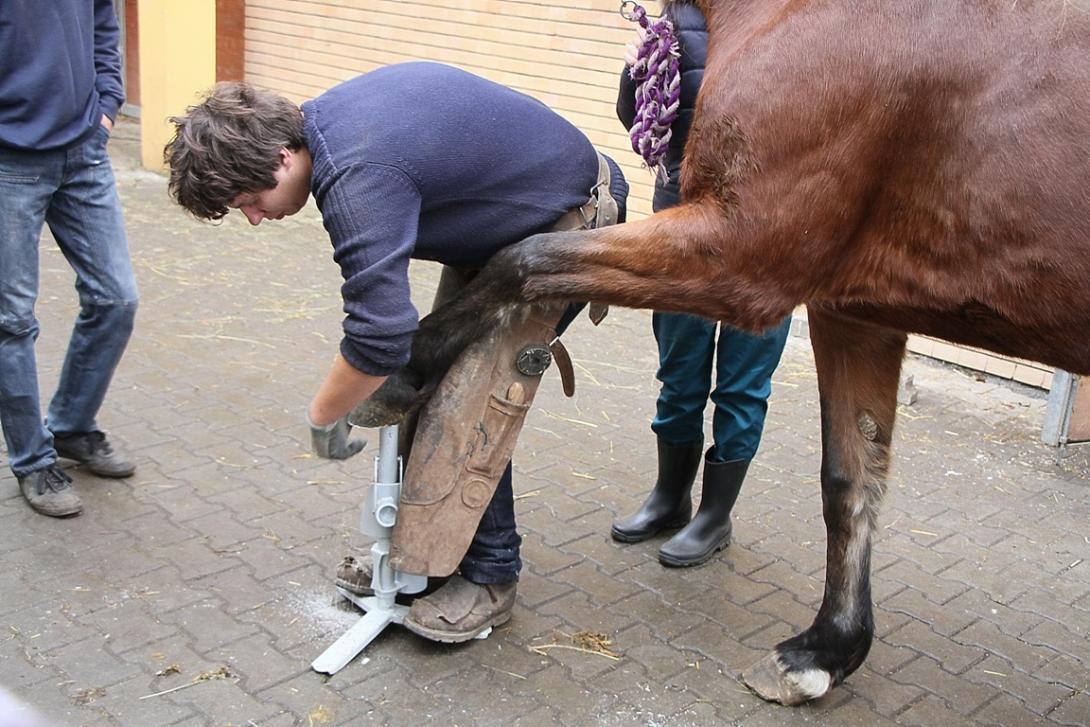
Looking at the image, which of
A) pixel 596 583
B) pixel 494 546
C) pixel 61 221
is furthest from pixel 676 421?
pixel 61 221

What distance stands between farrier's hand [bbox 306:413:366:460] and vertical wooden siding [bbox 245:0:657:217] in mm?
4567

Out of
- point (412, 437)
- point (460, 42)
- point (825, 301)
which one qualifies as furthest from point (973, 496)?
point (460, 42)

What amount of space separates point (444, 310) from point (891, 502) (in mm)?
2423

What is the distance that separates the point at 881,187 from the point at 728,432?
53.6 inches

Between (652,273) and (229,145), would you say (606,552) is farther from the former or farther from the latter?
(229,145)

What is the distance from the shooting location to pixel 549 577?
3.73 meters

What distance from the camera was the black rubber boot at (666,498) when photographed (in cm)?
401

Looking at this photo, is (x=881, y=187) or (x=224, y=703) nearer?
(x=881, y=187)

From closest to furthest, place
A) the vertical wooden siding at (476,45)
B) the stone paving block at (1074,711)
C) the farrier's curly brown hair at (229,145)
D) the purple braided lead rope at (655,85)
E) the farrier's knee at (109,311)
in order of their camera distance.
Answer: the farrier's curly brown hair at (229,145) → the stone paving block at (1074,711) → the purple braided lead rope at (655,85) → the farrier's knee at (109,311) → the vertical wooden siding at (476,45)

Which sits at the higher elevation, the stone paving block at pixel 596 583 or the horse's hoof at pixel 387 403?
the horse's hoof at pixel 387 403

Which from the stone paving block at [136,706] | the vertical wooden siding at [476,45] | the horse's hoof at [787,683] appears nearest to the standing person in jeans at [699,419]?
the horse's hoof at [787,683]

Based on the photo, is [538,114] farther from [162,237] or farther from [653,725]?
[162,237]

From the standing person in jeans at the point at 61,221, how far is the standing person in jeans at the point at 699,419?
1822mm

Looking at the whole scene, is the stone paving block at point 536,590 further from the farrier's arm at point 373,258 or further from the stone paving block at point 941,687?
the farrier's arm at point 373,258
